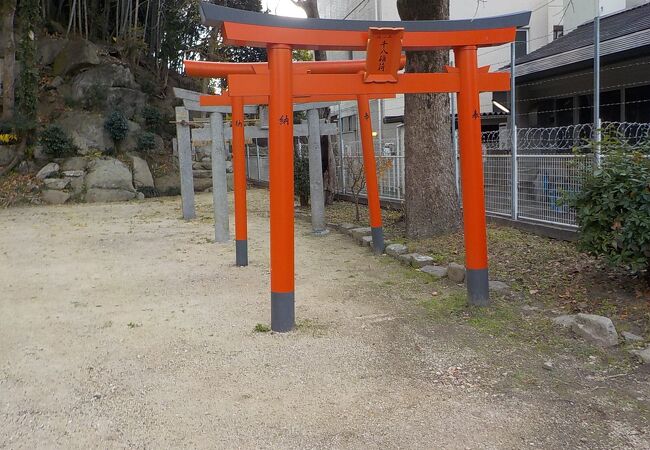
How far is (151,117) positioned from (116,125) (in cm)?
204

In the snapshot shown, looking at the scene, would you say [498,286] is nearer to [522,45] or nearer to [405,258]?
[405,258]

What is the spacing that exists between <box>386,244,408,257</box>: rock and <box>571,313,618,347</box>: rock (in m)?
3.54

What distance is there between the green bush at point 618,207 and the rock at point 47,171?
55.0ft

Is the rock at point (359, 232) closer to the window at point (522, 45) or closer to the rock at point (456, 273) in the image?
the rock at point (456, 273)

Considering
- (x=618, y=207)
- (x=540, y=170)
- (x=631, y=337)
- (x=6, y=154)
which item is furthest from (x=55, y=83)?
(x=631, y=337)

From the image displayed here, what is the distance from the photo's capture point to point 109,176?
1880cm

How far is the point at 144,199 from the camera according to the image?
19203 millimetres

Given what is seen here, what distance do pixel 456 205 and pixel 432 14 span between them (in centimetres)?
266

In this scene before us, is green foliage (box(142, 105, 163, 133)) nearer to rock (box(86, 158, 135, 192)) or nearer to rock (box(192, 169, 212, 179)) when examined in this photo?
rock (box(192, 169, 212, 179))

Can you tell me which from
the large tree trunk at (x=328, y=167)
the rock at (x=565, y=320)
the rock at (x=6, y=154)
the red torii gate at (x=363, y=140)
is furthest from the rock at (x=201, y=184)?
the rock at (x=565, y=320)

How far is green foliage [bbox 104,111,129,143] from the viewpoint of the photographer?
2008cm

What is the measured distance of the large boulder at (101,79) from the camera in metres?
20.8

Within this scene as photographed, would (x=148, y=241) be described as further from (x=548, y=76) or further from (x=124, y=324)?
(x=548, y=76)

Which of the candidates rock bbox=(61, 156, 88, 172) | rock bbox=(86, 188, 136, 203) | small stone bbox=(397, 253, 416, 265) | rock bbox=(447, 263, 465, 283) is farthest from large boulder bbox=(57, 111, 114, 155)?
rock bbox=(447, 263, 465, 283)
